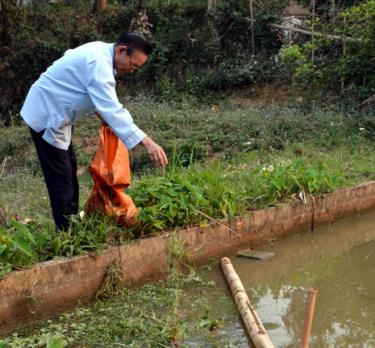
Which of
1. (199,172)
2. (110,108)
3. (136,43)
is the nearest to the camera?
(110,108)

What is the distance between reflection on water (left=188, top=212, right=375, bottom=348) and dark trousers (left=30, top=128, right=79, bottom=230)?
113 centimetres

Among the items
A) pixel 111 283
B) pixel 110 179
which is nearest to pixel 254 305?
pixel 111 283

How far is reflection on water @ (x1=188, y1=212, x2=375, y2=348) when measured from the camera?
11.8ft

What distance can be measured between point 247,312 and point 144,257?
3.14ft

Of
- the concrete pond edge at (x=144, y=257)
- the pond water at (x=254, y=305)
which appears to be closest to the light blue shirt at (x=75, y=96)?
the concrete pond edge at (x=144, y=257)

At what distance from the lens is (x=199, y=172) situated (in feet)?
17.6

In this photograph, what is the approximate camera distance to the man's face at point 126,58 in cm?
393

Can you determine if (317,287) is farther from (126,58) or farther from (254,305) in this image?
(126,58)

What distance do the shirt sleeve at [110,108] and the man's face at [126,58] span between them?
0.15 meters

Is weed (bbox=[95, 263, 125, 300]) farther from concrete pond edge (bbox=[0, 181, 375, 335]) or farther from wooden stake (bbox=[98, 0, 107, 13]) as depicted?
wooden stake (bbox=[98, 0, 107, 13])

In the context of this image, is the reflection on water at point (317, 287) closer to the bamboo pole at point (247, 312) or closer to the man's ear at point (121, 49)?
the bamboo pole at point (247, 312)

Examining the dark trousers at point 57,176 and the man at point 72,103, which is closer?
the man at point 72,103

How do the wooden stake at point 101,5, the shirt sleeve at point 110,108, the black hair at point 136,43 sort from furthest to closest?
the wooden stake at point 101,5
the black hair at point 136,43
the shirt sleeve at point 110,108

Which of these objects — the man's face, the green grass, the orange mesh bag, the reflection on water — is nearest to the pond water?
the reflection on water
